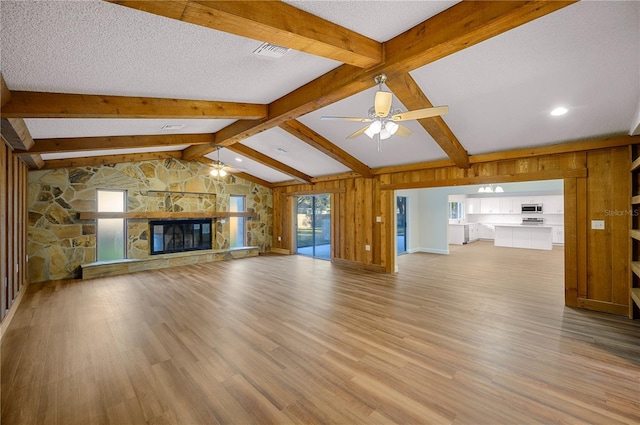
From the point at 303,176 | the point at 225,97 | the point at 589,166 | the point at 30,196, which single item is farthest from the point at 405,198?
the point at 30,196

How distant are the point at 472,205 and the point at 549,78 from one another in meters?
10.8

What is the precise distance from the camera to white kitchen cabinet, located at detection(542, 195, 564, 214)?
10.7 m

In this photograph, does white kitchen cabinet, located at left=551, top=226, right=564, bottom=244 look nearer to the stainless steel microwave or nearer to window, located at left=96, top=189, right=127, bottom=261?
the stainless steel microwave

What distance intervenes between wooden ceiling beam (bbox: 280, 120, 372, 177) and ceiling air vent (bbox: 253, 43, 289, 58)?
2.26 m

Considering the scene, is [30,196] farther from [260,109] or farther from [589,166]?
[589,166]

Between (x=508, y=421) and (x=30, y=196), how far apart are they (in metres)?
8.39

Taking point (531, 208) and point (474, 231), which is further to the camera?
point (474, 231)

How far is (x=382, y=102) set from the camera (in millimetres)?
2432

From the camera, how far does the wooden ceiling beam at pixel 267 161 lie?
22.2ft

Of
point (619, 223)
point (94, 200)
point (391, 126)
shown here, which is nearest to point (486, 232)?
point (619, 223)

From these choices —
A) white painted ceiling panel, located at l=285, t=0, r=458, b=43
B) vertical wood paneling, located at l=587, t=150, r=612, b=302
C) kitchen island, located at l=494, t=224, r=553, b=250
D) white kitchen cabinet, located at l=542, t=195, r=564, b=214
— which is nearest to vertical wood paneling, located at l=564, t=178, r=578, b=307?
vertical wood paneling, located at l=587, t=150, r=612, b=302

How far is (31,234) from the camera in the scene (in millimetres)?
5840

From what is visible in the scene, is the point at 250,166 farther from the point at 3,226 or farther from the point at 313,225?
the point at 3,226

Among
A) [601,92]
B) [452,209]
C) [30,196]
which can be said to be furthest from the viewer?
[452,209]
